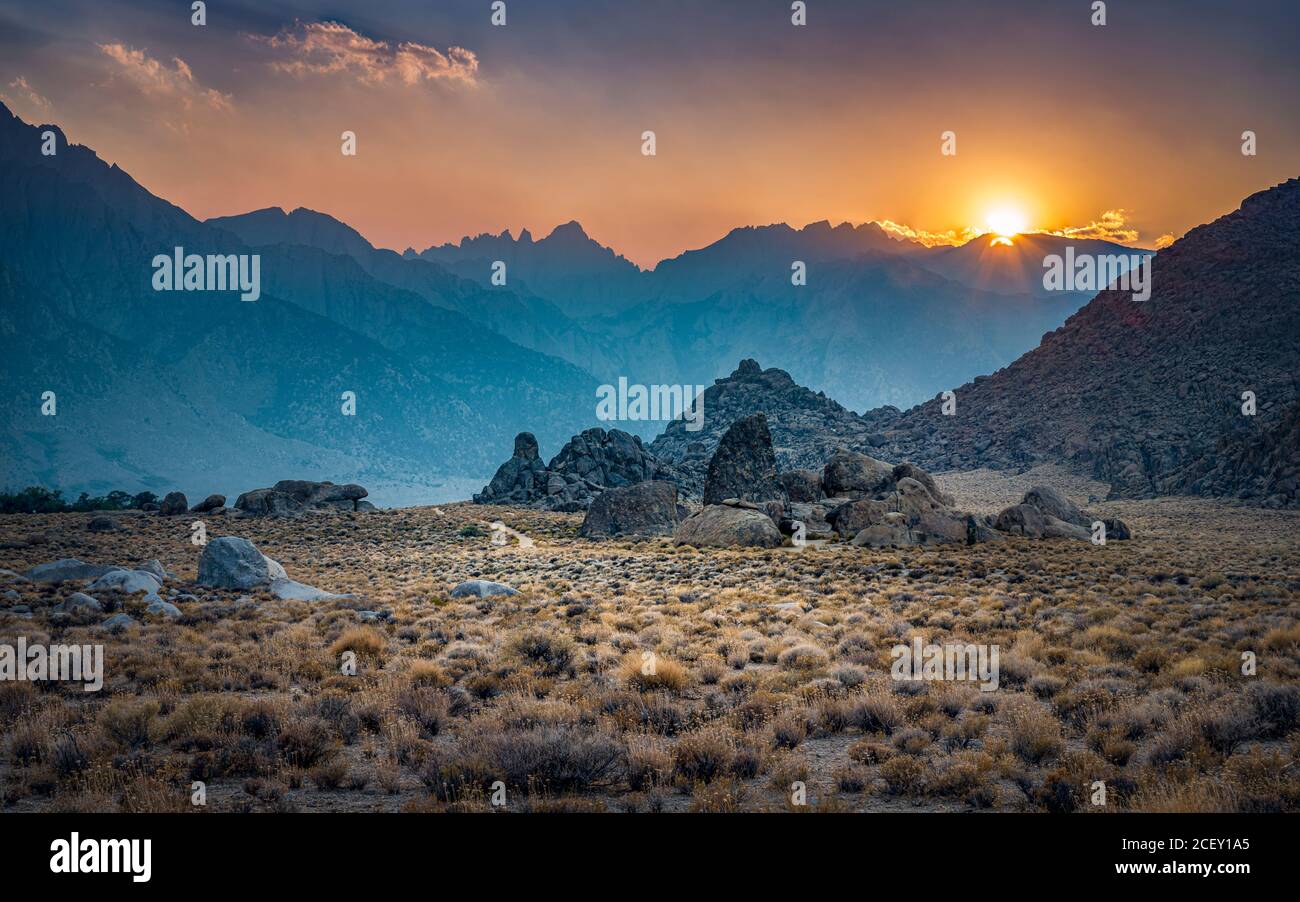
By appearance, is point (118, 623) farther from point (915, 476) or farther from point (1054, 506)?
point (1054, 506)

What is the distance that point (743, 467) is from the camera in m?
53.1

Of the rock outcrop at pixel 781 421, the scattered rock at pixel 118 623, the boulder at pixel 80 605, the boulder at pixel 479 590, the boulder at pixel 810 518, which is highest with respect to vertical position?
the rock outcrop at pixel 781 421

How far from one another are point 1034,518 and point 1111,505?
1717 inches

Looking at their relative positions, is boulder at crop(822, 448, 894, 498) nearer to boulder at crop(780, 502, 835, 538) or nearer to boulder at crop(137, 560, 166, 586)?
→ boulder at crop(780, 502, 835, 538)

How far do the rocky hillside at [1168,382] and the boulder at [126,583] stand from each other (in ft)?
287

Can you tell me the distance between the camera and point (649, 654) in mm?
14648

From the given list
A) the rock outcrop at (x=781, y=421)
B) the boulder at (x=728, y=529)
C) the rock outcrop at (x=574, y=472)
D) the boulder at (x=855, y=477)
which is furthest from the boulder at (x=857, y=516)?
the rock outcrop at (x=781, y=421)

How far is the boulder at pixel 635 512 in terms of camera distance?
4972cm

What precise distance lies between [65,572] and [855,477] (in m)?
43.7

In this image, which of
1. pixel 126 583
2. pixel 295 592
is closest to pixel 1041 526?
pixel 295 592

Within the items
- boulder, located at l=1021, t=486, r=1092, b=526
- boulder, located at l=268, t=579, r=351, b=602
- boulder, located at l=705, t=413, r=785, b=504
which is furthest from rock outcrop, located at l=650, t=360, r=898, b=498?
boulder, located at l=268, t=579, r=351, b=602

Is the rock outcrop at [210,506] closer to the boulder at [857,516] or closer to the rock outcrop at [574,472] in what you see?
the rock outcrop at [574,472]

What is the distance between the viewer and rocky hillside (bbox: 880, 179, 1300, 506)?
Answer: 89.7 m

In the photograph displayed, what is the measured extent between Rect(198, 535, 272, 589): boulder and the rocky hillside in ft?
276
